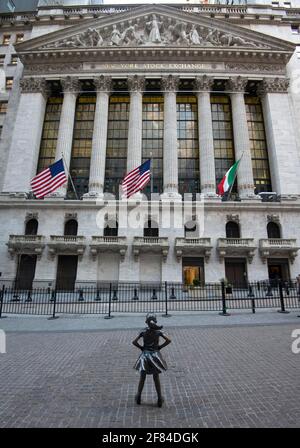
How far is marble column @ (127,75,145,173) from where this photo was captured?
2812 centimetres

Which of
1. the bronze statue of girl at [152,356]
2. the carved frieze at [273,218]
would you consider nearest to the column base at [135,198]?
the carved frieze at [273,218]

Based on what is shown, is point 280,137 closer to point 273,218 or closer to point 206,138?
point 206,138

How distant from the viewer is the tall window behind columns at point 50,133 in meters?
30.4

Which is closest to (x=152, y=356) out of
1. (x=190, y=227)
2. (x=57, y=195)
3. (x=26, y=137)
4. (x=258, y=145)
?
(x=190, y=227)

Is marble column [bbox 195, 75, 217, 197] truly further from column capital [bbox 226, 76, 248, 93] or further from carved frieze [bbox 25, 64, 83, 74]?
carved frieze [bbox 25, 64, 83, 74]

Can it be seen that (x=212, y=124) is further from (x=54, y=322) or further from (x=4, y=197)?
(x=54, y=322)

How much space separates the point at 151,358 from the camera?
4.21 m

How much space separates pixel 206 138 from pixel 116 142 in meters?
10.9

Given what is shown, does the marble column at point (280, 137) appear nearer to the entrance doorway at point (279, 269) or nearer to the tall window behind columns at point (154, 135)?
the entrance doorway at point (279, 269)

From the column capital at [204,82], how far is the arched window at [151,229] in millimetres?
17669

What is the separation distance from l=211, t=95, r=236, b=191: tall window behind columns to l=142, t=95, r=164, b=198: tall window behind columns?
21.8 feet

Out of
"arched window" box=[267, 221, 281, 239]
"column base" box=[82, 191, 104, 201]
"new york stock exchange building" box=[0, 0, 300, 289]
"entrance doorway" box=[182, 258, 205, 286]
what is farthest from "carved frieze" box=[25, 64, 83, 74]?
"arched window" box=[267, 221, 281, 239]
